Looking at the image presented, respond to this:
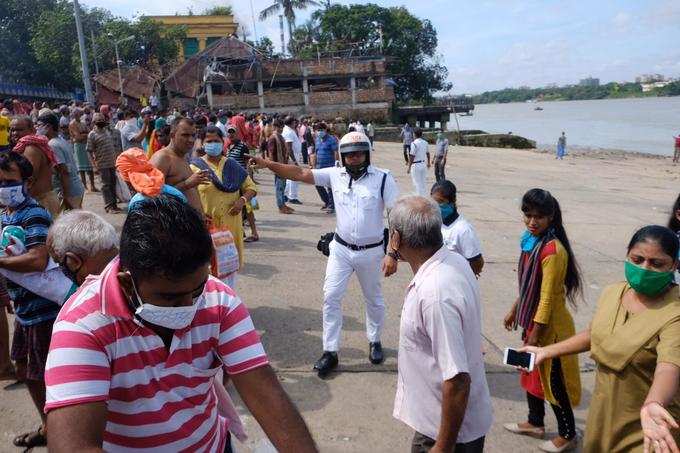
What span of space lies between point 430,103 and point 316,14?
16329 millimetres

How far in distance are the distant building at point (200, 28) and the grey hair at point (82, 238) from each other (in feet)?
206

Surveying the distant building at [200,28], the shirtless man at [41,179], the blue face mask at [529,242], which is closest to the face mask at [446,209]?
the blue face mask at [529,242]

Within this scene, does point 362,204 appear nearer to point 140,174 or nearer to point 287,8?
point 140,174

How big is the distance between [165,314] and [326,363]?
119 inches

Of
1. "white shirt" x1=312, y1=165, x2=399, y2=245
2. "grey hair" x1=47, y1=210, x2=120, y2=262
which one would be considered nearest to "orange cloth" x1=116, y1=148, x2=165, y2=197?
"grey hair" x1=47, y1=210, x2=120, y2=262

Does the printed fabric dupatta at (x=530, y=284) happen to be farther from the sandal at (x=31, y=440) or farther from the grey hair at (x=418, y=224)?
the sandal at (x=31, y=440)

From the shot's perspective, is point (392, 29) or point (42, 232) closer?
point (42, 232)

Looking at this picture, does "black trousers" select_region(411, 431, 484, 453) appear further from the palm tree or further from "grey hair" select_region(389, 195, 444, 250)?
the palm tree

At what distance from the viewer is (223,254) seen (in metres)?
4.22

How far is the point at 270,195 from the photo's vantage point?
38.8 ft

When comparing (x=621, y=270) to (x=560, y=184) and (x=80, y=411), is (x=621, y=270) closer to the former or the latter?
(x=80, y=411)

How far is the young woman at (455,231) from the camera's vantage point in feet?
13.1

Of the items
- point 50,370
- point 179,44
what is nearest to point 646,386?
point 50,370

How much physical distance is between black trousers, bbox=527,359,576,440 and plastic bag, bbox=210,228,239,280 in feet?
8.01
